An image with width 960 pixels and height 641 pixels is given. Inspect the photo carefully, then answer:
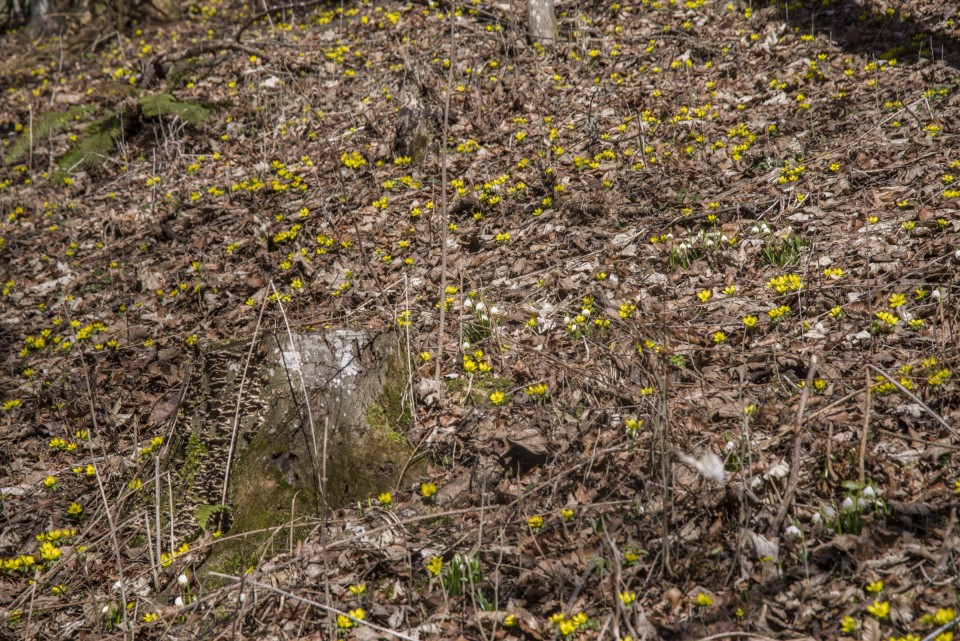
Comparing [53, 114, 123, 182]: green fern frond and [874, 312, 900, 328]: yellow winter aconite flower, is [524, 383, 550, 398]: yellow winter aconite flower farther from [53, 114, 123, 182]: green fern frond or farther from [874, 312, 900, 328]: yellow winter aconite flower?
[53, 114, 123, 182]: green fern frond

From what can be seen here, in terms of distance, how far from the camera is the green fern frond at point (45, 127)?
8.20 metres

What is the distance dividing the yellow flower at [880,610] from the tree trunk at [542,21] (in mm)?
7195

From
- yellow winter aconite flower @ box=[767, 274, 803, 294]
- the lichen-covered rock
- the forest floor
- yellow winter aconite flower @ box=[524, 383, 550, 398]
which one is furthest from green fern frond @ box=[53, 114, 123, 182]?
yellow winter aconite flower @ box=[767, 274, 803, 294]

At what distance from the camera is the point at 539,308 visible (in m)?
4.51

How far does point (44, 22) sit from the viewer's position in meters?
12.4

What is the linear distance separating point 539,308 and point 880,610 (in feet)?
8.84

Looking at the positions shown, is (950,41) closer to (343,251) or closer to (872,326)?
(872,326)

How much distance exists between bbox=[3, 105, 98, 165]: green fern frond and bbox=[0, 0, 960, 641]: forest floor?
2.2 inches

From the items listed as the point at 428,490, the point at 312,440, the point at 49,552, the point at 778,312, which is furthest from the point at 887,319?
the point at 49,552

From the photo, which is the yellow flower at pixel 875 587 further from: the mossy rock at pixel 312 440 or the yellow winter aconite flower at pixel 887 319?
the mossy rock at pixel 312 440

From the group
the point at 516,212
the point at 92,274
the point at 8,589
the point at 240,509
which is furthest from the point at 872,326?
the point at 92,274

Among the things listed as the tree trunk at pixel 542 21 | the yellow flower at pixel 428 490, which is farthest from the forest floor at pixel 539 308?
the tree trunk at pixel 542 21

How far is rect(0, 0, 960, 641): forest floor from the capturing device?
2781 mm

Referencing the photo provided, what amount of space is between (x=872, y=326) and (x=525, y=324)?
2.05m
